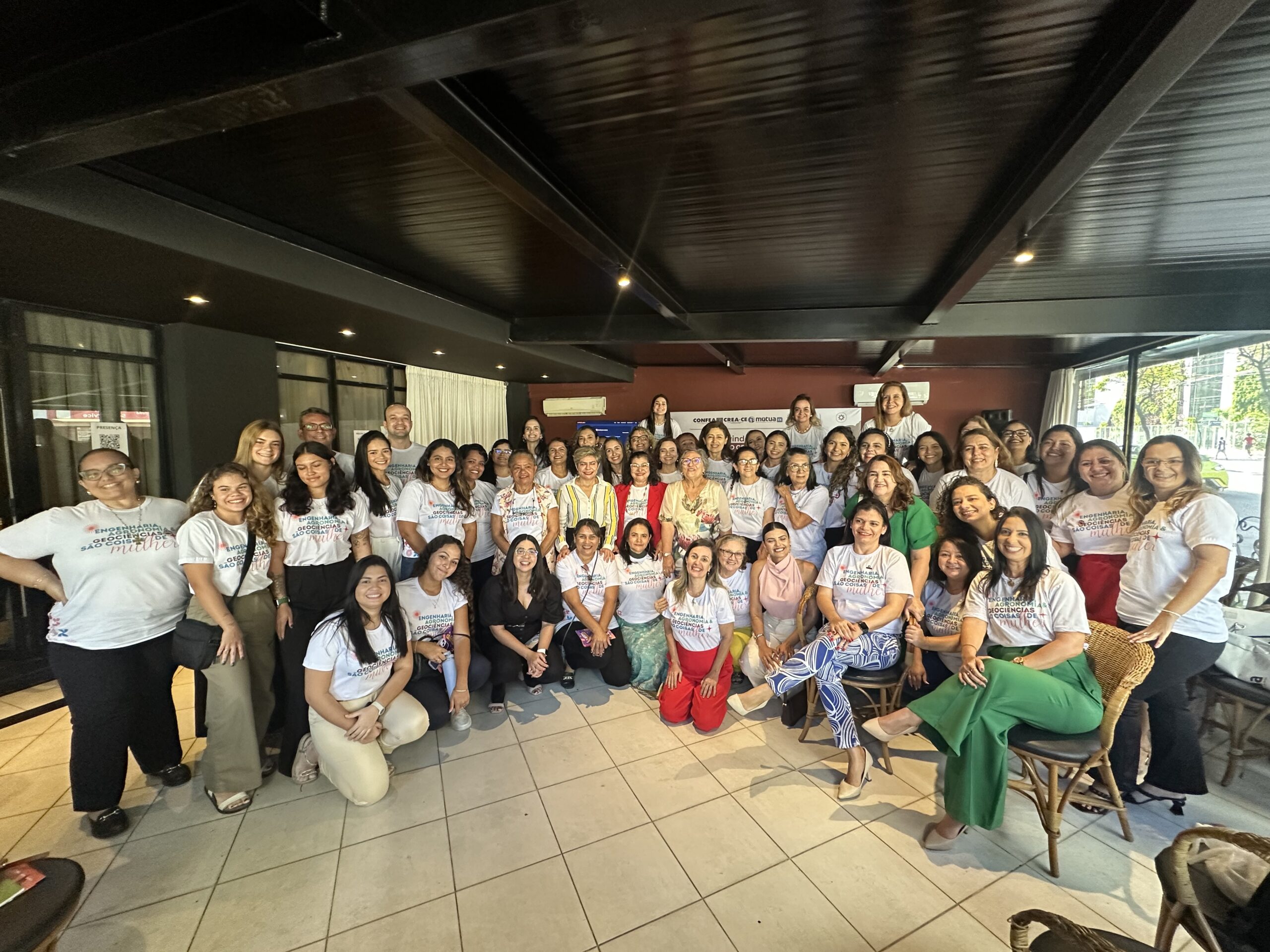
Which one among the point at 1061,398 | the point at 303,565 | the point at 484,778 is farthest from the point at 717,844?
the point at 1061,398

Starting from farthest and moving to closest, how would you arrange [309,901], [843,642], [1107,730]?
[843,642]
[1107,730]
[309,901]

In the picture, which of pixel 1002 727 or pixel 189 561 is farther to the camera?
pixel 189 561

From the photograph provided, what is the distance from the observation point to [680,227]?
8.61ft

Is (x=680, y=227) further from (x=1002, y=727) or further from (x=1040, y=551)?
(x=1002, y=727)

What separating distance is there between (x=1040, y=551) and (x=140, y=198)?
4.23 metres

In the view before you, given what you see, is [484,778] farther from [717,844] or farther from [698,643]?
[698,643]

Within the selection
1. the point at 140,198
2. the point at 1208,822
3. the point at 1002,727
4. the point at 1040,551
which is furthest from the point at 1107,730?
the point at 140,198

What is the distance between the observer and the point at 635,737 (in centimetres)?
281

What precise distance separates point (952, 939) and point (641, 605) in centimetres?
213

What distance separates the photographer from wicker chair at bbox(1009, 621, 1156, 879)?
190 cm

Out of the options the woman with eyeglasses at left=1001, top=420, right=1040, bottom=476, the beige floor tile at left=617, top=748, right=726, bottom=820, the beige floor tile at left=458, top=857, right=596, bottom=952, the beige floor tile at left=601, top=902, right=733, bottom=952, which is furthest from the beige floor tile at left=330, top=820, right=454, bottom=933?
the woman with eyeglasses at left=1001, top=420, right=1040, bottom=476

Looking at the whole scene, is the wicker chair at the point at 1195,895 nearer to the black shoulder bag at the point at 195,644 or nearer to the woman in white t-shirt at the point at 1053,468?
the woman in white t-shirt at the point at 1053,468

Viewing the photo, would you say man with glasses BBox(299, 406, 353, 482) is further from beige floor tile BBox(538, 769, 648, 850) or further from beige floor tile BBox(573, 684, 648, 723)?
beige floor tile BBox(538, 769, 648, 850)

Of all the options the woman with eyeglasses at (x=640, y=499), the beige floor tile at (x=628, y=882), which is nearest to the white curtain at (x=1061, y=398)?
the woman with eyeglasses at (x=640, y=499)
